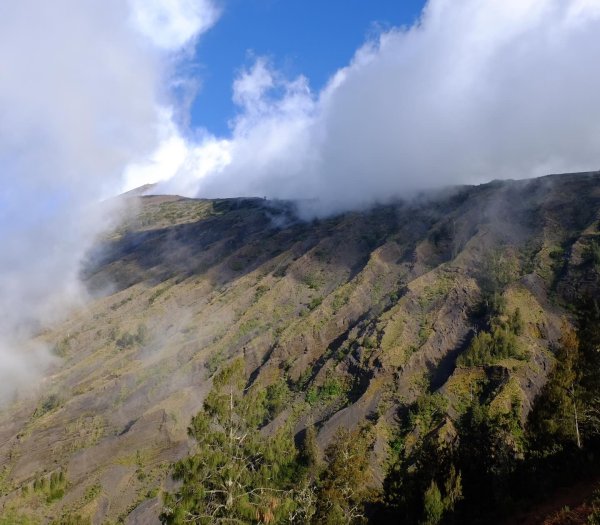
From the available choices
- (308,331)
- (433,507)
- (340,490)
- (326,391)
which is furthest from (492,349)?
(340,490)

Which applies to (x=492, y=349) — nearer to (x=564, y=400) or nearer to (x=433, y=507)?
(x=564, y=400)

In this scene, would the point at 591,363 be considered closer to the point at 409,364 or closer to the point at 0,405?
the point at 409,364

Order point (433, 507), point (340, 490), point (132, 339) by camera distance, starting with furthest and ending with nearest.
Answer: point (132, 339), point (433, 507), point (340, 490)

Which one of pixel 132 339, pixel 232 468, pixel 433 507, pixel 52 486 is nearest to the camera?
pixel 232 468

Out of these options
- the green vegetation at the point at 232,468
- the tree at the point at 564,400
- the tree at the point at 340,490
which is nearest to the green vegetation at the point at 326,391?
the tree at the point at 564,400

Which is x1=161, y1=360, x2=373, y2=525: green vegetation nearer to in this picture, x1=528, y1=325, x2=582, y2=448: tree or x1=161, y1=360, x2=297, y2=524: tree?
x1=161, y1=360, x2=297, y2=524: tree

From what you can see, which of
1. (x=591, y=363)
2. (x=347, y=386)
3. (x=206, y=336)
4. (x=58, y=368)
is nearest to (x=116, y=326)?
(x=58, y=368)

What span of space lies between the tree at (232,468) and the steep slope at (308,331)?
70.4 ft

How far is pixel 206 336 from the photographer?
203 ft

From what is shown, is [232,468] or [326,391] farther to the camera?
[326,391]

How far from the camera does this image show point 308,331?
2208 inches

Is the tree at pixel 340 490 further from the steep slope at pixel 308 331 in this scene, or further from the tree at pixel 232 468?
the steep slope at pixel 308 331

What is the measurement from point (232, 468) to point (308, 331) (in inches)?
1655

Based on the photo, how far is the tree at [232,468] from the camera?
1368 centimetres
